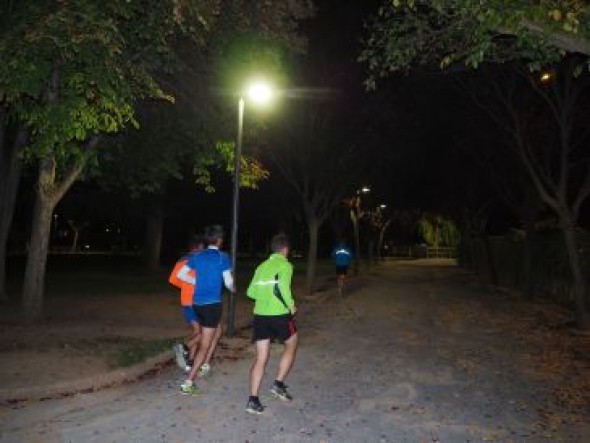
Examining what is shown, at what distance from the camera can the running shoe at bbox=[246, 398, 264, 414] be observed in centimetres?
730

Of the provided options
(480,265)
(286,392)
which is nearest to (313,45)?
(286,392)

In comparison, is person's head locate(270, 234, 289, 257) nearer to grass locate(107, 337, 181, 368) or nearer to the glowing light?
grass locate(107, 337, 181, 368)

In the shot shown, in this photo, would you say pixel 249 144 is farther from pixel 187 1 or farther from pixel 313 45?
pixel 187 1

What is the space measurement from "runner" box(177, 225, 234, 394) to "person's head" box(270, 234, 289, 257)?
2.37 feet

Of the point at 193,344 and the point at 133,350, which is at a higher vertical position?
the point at 193,344

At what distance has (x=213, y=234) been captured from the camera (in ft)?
27.0

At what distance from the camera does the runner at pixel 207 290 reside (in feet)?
26.7

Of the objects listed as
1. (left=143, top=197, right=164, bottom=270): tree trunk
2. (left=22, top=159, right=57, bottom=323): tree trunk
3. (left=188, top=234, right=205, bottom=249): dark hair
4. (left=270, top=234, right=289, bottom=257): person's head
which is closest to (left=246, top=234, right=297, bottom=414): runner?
(left=270, top=234, right=289, bottom=257): person's head

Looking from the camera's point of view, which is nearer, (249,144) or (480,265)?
(249,144)

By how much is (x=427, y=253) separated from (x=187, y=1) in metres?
77.3

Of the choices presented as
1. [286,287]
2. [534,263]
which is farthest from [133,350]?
[534,263]

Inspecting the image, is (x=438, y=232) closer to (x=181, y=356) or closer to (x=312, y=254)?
(x=312, y=254)

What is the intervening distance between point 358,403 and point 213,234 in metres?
2.61

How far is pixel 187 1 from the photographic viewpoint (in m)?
9.96
